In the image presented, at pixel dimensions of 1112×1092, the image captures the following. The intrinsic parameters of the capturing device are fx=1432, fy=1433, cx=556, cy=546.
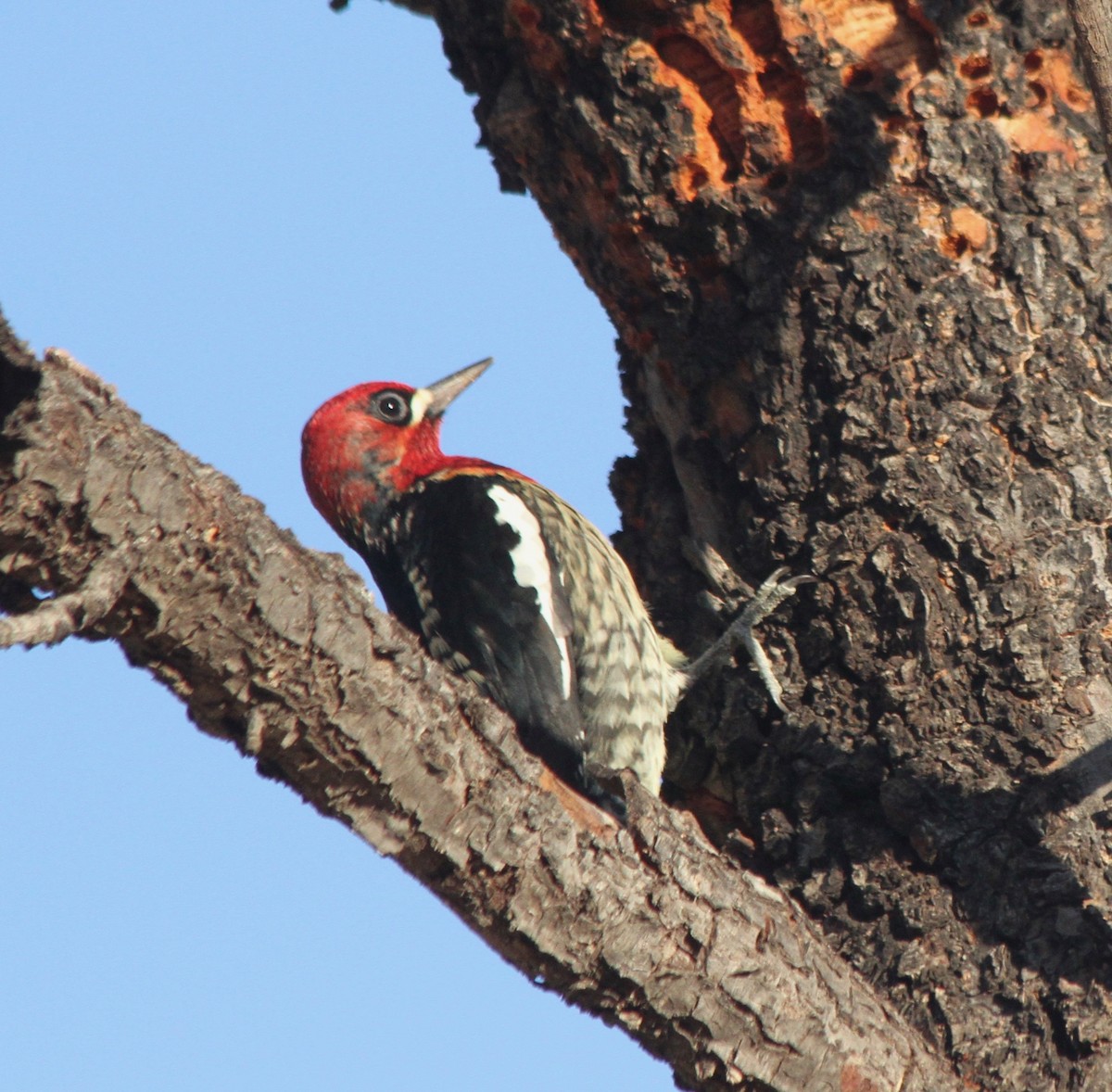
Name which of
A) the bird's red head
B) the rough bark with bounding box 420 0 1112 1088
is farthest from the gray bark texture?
the bird's red head

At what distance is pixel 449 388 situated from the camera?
4.72 m

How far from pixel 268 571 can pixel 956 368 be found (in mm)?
1607

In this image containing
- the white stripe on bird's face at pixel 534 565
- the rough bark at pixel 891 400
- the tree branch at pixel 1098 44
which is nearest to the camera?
the tree branch at pixel 1098 44

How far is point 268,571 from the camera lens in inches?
75.5

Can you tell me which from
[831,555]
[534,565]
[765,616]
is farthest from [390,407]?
[831,555]

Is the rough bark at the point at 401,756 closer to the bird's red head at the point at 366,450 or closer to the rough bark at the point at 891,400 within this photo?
the rough bark at the point at 891,400

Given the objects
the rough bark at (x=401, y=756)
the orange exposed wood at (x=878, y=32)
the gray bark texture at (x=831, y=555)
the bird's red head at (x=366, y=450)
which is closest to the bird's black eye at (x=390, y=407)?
the bird's red head at (x=366, y=450)

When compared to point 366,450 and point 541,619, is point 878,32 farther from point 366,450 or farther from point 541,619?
point 366,450

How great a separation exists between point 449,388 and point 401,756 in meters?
2.80

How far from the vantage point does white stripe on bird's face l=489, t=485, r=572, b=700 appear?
12.8 ft

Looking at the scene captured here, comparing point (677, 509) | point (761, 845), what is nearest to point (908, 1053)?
point (761, 845)

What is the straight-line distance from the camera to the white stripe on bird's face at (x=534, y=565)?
12.8 ft

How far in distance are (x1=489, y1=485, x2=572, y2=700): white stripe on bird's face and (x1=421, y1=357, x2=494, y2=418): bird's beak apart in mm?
642

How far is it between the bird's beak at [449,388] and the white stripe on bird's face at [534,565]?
642mm
